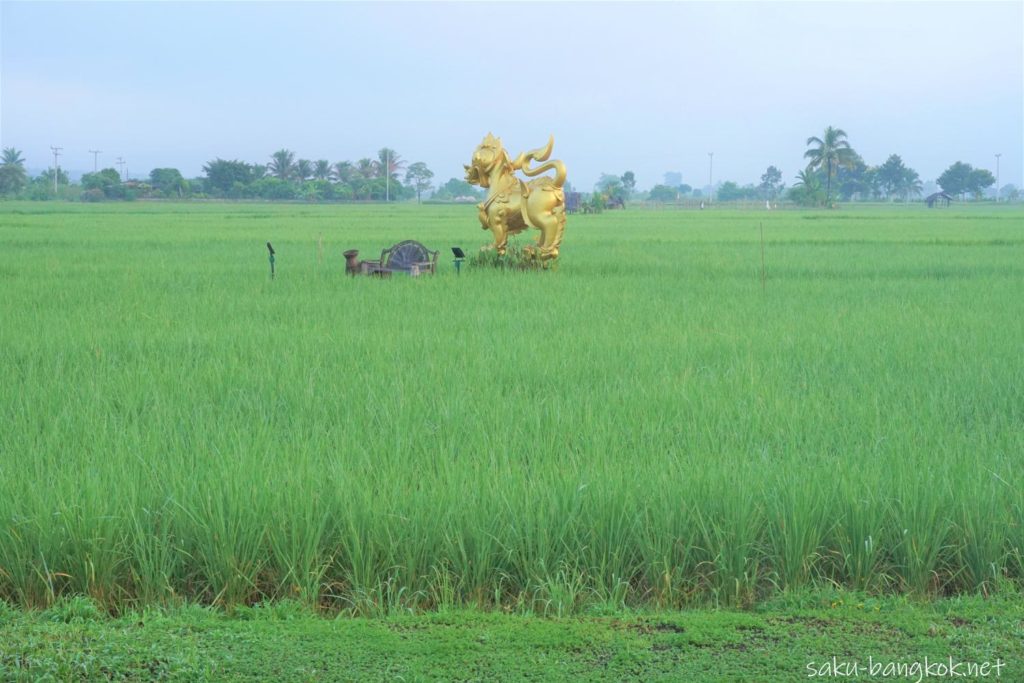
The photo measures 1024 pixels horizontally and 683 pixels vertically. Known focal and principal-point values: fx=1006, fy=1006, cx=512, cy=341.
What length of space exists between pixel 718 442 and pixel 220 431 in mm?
2340

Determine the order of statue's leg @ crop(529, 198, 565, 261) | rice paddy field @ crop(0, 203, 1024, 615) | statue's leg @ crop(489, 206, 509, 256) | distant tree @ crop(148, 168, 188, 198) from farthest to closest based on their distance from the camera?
1. distant tree @ crop(148, 168, 188, 198)
2. statue's leg @ crop(489, 206, 509, 256)
3. statue's leg @ crop(529, 198, 565, 261)
4. rice paddy field @ crop(0, 203, 1024, 615)

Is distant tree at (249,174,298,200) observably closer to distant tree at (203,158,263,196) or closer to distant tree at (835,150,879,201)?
distant tree at (203,158,263,196)

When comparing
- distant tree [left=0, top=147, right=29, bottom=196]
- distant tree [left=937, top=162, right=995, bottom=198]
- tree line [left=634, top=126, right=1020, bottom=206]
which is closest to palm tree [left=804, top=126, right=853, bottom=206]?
tree line [left=634, top=126, right=1020, bottom=206]

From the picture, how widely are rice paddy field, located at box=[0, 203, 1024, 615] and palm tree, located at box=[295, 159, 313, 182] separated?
268ft

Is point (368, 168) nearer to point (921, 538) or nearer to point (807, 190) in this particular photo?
point (807, 190)

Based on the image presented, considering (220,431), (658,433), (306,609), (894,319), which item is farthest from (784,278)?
(306,609)

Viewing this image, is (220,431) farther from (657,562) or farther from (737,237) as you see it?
(737,237)

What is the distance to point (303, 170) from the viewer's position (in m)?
89.8

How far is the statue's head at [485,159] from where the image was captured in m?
14.1

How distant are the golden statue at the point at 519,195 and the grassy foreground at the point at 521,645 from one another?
1097 cm

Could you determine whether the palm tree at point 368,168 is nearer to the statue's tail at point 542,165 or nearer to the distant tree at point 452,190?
the distant tree at point 452,190

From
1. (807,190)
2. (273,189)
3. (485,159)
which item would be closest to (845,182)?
(807,190)

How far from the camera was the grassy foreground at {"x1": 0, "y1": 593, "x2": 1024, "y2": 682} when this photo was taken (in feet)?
8.60

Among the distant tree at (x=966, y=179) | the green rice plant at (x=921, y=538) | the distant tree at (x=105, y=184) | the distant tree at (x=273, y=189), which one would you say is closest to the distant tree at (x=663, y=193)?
the distant tree at (x=966, y=179)
